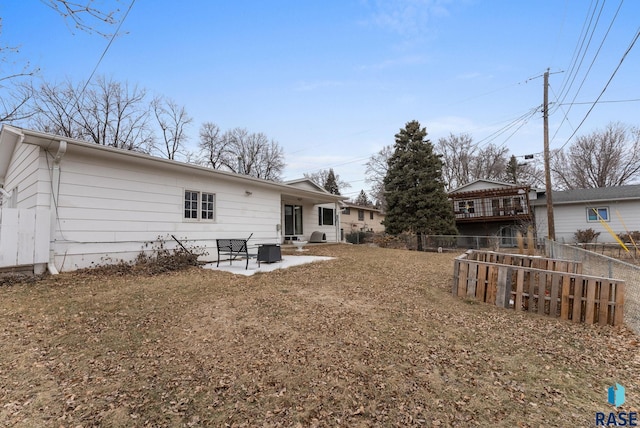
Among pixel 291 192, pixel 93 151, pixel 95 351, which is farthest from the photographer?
pixel 291 192

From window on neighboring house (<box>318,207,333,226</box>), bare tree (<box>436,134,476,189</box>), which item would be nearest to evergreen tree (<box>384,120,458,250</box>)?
window on neighboring house (<box>318,207,333,226</box>)

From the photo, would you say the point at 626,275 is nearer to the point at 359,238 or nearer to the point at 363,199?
the point at 359,238

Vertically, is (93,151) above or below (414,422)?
above

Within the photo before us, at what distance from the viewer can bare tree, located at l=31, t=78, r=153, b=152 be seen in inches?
802

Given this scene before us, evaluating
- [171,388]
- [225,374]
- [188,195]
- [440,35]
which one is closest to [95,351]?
[171,388]

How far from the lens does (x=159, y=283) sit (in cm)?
595

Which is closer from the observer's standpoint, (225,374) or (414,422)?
(414,422)

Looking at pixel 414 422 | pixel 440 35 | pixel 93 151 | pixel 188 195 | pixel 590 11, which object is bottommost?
pixel 414 422

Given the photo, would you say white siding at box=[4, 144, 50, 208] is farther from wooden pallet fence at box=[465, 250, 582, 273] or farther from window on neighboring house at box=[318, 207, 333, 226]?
window on neighboring house at box=[318, 207, 333, 226]

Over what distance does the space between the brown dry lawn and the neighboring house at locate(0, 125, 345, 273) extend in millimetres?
1674

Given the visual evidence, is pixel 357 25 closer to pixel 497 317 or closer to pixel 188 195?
pixel 188 195

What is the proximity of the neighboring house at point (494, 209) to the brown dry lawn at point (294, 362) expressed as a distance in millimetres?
17784

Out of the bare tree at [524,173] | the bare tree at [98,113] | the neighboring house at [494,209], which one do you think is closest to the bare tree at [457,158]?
the bare tree at [524,173]

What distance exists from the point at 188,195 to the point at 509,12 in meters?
12.0
